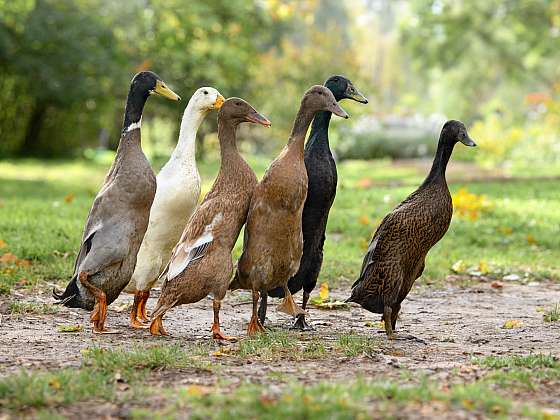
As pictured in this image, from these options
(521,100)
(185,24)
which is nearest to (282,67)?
(185,24)

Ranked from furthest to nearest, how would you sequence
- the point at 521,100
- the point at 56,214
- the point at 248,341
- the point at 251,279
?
the point at 521,100, the point at 56,214, the point at 251,279, the point at 248,341

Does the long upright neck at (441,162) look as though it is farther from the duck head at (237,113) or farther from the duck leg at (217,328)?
the duck leg at (217,328)

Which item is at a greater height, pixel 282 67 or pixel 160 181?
pixel 282 67

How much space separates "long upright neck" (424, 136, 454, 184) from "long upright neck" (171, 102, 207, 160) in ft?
5.57

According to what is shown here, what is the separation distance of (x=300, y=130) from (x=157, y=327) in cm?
163

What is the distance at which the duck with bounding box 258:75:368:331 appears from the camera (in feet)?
21.8

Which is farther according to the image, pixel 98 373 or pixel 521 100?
pixel 521 100

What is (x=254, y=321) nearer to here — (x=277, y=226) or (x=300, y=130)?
(x=277, y=226)

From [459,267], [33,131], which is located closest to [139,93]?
[459,267]

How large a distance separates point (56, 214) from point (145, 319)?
506 centimetres

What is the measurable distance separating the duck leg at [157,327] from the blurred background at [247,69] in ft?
45.8

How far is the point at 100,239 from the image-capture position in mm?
6207

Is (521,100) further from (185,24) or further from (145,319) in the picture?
(145,319)

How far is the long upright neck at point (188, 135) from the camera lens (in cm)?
675
